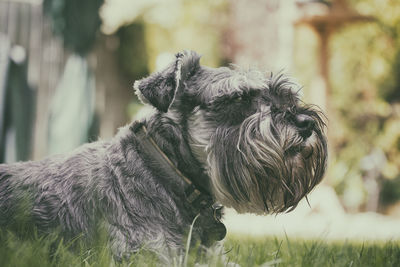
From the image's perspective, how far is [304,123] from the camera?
10.1 ft

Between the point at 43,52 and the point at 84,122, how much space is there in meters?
1.94

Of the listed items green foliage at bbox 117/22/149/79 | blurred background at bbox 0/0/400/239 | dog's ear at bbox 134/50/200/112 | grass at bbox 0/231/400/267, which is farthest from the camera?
green foliage at bbox 117/22/149/79

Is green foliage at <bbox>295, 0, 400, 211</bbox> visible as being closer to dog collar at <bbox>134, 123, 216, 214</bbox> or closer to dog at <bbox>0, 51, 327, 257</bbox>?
dog at <bbox>0, 51, 327, 257</bbox>

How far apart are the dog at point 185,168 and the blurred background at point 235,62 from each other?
3102 millimetres

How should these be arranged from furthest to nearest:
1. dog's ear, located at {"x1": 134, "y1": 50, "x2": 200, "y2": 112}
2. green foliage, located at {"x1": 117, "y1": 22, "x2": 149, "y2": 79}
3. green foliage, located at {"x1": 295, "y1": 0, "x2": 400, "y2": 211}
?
green foliage, located at {"x1": 295, "y1": 0, "x2": 400, "y2": 211}
green foliage, located at {"x1": 117, "y1": 22, "x2": 149, "y2": 79}
dog's ear, located at {"x1": 134, "y1": 50, "x2": 200, "y2": 112}

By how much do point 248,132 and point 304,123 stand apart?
35 cm

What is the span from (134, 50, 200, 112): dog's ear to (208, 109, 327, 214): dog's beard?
385 millimetres

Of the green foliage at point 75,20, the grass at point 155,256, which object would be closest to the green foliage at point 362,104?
the green foliage at point 75,20

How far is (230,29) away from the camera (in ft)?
41.2

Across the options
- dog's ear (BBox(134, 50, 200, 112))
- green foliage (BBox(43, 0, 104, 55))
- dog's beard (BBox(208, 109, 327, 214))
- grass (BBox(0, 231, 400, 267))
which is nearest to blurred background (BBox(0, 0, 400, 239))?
green foliage (BBox(43, 0, 104, 55))

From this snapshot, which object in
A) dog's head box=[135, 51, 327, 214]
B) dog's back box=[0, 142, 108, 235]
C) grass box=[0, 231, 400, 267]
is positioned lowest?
grass box=[0, 231, 400, 267]

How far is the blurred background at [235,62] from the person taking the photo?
8688 mm

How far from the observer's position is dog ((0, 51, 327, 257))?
3051 mm

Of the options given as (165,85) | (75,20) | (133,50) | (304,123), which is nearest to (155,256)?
(165,85)
